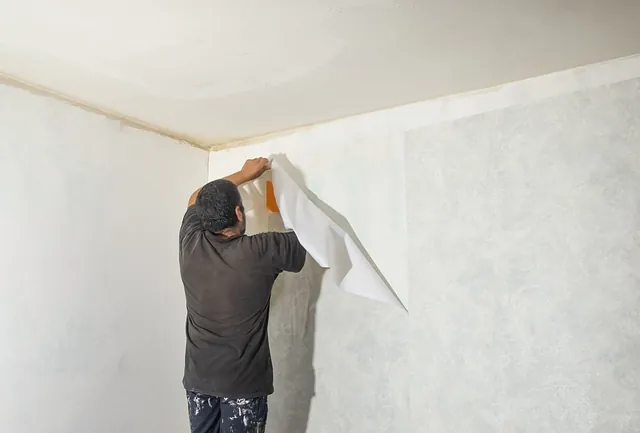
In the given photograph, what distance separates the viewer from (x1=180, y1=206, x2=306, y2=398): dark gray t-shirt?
1.86 m

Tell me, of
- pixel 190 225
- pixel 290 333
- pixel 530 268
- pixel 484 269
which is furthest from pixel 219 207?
pixel 530 268

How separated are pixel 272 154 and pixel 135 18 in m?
1.08

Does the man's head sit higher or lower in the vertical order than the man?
higher

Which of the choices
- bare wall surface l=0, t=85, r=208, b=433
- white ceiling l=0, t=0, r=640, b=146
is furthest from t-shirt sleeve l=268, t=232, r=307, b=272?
bare wall surface l=0, t=85, r=208, b=433

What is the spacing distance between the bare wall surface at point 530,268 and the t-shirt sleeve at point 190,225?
0.78 metres

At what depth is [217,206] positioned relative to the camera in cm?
188

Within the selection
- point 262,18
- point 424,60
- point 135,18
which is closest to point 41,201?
point 135,18

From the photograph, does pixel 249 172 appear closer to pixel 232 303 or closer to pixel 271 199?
pixel 271 199

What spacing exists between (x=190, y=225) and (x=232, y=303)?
1.14ft

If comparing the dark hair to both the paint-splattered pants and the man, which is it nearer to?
the man

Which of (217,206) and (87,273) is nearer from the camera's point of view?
(217,206)

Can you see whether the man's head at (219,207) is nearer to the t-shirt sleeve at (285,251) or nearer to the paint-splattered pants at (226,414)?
the t-shirt sleeve at (285,251)

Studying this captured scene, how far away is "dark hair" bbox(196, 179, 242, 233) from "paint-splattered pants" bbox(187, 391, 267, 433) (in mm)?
594

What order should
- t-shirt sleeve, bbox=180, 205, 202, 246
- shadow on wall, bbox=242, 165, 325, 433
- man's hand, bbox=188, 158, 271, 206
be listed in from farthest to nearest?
shadow on wall, bbox=242, 165, 325, 433 < man's hand, bbox=188, 158, 271, 206 < t-shirt sleeve, bbox=180, 205, 202, 246
